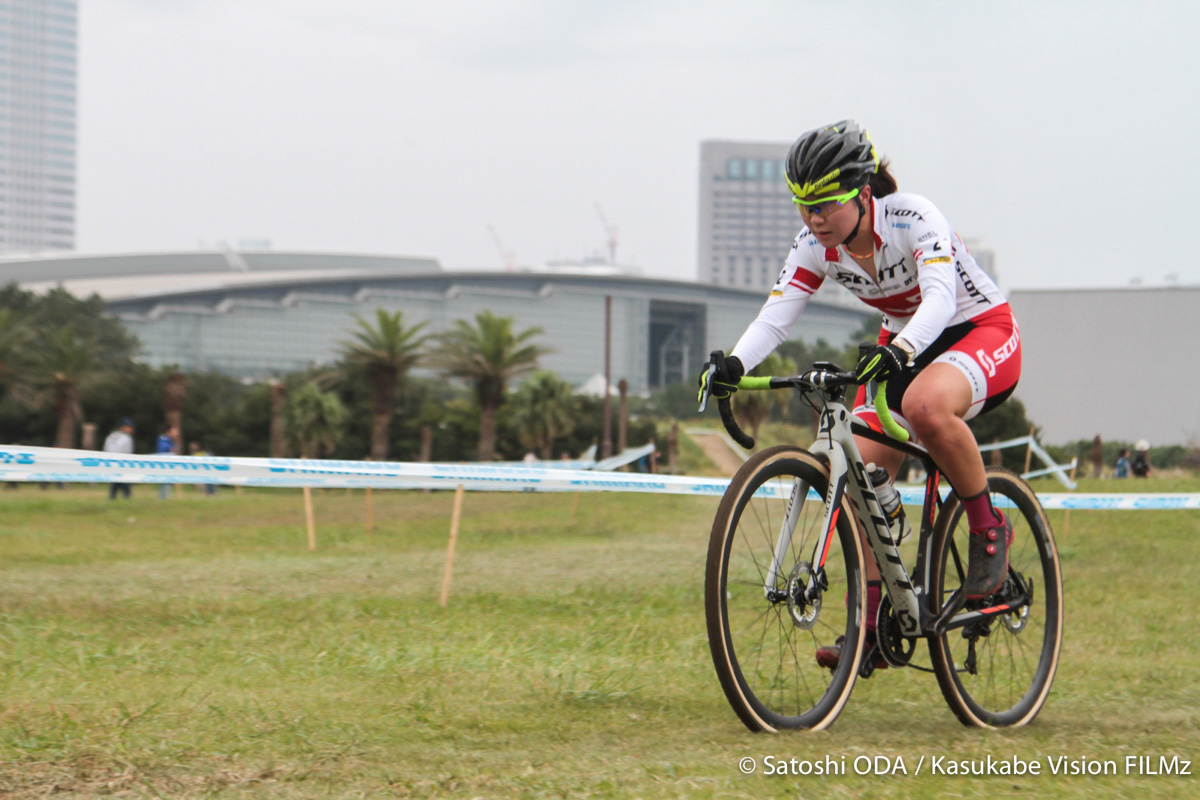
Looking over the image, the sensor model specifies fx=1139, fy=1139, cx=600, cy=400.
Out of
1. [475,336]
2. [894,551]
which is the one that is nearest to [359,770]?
[894,551]

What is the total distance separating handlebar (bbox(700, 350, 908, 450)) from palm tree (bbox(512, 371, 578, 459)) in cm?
6152

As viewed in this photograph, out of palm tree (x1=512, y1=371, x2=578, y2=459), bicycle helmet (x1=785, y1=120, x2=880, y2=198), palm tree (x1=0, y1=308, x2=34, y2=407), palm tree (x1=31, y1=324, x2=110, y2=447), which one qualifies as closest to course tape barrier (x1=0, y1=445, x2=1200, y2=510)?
bicycle helmet (x1=785, y1=120, x2=880, y2=198)

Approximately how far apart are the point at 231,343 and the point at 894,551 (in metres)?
131

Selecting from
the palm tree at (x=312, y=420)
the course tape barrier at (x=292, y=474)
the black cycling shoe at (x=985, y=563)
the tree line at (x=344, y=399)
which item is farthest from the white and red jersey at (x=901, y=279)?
the palm tree at (x=312, y=420)

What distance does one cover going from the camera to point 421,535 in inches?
621

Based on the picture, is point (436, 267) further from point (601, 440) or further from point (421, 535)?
point (421, 535)

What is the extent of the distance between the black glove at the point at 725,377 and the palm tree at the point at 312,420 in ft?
213

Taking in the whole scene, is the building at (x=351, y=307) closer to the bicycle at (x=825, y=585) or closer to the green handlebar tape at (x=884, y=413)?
the bicycle at (x=825, y=585)

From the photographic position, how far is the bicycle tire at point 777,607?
3.59 meters

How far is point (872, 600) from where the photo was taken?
4.20 metres

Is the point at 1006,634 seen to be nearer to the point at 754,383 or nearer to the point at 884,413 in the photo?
the point at 884,413

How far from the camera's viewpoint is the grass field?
127 inches

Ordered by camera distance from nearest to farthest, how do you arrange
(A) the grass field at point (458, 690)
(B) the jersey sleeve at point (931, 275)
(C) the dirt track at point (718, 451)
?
1. (A) the grass field at point (458, 690)
2. (B) the jersey sleeve at point (931, 275)
3. (C) the dirt track at point (718, 451)

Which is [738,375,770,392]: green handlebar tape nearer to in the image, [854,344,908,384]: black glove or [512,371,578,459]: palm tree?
[854,344,908,384]: black glove
